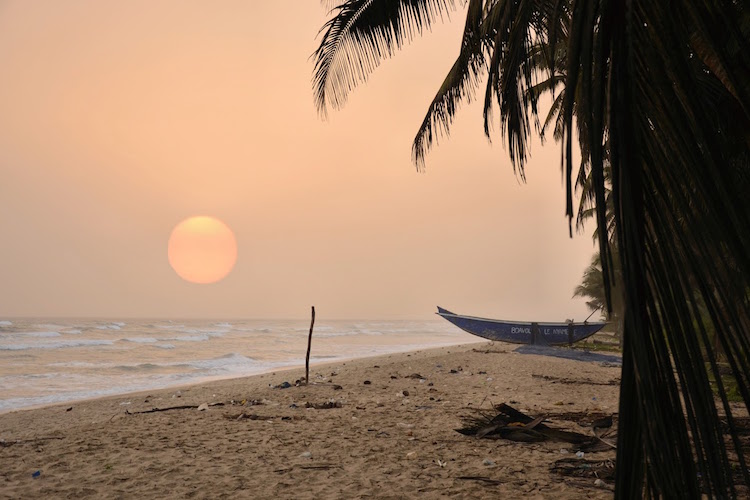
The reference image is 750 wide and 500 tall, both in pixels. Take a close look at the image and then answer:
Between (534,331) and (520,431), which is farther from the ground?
(534,331)

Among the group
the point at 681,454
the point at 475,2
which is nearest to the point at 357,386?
the point at 475,2

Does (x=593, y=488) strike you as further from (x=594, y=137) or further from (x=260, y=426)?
(x=260, y=426)

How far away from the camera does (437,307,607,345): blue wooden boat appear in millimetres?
26484

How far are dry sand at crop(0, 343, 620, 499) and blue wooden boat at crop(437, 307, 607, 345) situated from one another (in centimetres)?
1562

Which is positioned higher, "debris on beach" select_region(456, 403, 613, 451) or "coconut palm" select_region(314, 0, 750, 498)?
"coconut palm" select_region(314, 0, 750, 498)

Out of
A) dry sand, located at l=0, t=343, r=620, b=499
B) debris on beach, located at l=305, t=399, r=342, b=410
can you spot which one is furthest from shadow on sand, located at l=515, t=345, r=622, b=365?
debris on beach, located at l=305, t=399, r=342, b=410

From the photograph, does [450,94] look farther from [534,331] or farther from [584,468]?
[534,331]

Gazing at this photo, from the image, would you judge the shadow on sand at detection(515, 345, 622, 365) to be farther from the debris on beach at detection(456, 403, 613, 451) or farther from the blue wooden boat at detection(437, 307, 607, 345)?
the debris on beach at detection(456, 403, 613, 451)

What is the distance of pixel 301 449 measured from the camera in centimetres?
642

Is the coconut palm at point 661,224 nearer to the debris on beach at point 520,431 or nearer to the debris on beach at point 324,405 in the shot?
the debris on beach at point 520,431

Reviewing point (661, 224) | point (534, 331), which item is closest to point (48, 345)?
point (534, 331)

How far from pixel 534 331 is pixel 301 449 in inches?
916

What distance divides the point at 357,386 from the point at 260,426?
4814 mm

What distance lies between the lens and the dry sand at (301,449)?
4926 millimetres
